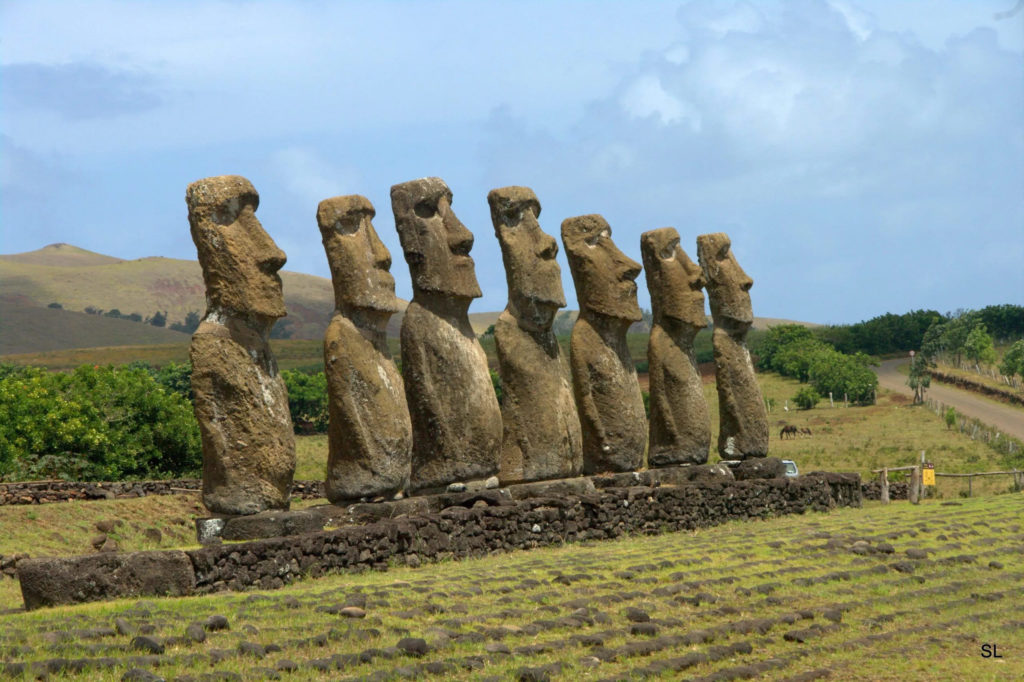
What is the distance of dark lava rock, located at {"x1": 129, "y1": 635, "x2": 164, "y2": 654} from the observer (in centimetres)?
1061

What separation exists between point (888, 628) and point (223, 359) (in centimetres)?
784

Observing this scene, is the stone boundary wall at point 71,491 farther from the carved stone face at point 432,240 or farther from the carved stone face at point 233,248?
the carved stone face at point 233,248

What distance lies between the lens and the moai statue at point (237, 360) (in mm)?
15102

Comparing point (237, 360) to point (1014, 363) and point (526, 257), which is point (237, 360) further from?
point (1014, 363)

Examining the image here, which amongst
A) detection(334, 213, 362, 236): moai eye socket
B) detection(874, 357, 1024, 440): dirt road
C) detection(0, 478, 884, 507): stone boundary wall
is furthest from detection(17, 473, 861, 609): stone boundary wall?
detection(874, 357, 1024, 440): dirt road

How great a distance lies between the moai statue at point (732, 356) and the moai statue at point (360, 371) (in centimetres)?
823

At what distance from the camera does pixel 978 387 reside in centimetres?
6612

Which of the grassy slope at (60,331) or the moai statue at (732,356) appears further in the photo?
the grassy slope at (60,331)

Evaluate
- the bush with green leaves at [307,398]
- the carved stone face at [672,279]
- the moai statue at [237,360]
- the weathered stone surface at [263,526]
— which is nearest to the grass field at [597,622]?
the weathered stone surface at [263,526]

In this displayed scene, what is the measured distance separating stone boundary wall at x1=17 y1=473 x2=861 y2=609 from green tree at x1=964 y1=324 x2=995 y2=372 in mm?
51497

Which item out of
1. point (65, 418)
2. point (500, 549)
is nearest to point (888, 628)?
point (500, 549)

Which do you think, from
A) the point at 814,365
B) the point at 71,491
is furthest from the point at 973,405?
the point at 71,491

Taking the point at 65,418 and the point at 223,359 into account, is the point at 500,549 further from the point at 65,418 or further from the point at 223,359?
the point at 65,418

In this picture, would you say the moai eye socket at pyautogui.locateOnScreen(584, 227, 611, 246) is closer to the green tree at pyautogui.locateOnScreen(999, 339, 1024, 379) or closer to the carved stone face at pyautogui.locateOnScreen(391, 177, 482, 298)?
the carved stone face at pyautogui.locateOnScreen(391, 177, 482, 298)
